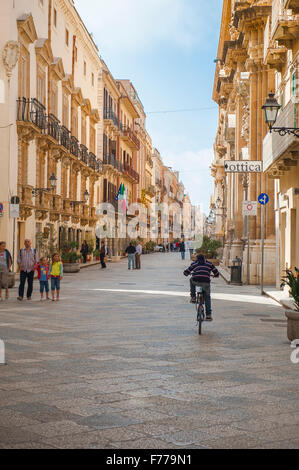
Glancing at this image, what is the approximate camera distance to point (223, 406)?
621 cm

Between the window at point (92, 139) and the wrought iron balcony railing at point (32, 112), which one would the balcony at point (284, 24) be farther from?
the window at point (92, 139)

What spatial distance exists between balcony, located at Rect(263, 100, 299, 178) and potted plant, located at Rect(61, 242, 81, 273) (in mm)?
14782

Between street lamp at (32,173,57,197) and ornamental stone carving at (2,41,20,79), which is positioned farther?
street lamp at (32,173,57,197)

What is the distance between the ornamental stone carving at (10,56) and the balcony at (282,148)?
11244mm

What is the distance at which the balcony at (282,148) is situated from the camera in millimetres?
15070

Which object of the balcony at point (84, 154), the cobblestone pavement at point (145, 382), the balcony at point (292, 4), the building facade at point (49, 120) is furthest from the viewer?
the balcony at point (84, 154)

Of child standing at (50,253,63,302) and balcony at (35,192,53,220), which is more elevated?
balcony at (35,192,53,220)

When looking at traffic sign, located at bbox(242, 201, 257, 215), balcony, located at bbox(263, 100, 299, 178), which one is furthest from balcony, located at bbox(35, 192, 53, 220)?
balcony, located at bbox(263, 100, 299, 178)

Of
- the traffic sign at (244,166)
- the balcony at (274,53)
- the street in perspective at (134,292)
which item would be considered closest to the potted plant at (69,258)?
the street in perspective at (134,292)

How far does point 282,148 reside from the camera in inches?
650

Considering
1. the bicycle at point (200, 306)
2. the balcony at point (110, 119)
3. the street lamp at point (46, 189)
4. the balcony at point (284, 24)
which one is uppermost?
the balcony at point (110, 119)

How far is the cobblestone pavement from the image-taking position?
17.2ft

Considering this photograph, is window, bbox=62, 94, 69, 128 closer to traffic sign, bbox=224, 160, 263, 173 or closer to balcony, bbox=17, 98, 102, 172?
balcony, bbox=17, 98, 102, 172

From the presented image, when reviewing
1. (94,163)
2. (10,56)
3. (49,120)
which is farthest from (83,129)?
(10,56)
